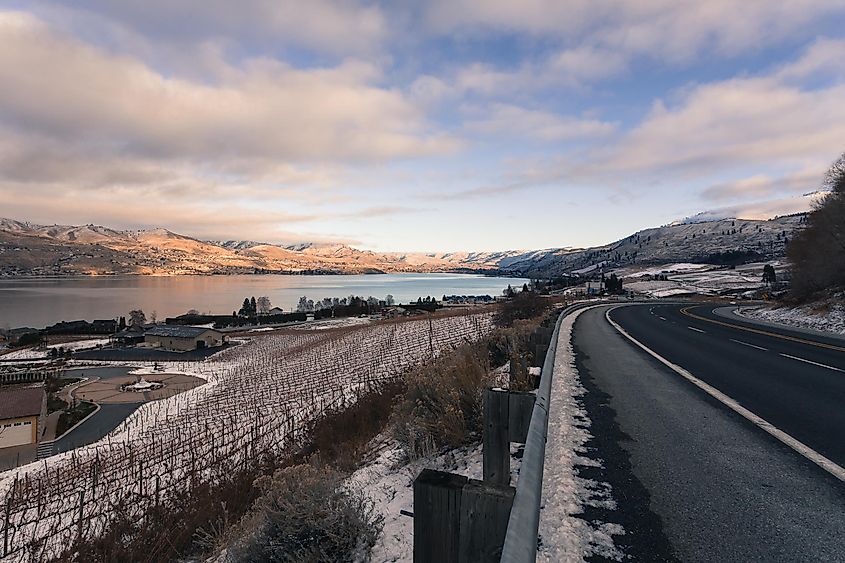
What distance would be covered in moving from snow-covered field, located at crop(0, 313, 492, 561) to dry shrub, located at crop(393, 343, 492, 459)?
19.0 feet

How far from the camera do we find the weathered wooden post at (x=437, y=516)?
188 cm

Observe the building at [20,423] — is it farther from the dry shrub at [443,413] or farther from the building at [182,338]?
the building at [182,338]

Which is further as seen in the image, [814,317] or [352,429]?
[814,317]

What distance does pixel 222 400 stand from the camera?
26984mm

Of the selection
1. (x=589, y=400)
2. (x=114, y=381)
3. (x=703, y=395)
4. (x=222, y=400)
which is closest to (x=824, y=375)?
(x=703, y=395)

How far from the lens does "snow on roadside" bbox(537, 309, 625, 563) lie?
9.59 ft

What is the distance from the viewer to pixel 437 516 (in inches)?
76.2

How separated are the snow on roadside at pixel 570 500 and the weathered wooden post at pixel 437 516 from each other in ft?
4.22

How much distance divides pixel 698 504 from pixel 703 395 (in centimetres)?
454

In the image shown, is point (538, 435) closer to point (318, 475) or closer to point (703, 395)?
point (318, 475)

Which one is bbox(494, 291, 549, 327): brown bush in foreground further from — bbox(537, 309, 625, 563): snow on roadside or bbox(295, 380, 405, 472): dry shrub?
bbox(537, 309, 625, 563): snow on roadside

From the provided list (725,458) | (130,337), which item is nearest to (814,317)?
(725,458)

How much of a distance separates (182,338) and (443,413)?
59758 millimetres

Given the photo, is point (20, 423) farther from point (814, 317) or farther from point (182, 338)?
point (814, 317)
